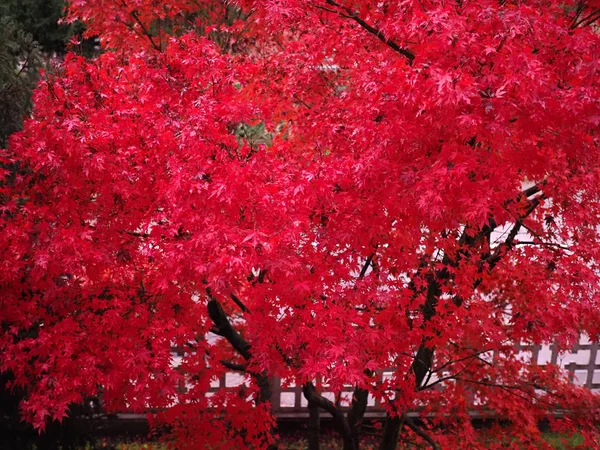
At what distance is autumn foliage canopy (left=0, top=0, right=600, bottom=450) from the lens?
3.95 metres

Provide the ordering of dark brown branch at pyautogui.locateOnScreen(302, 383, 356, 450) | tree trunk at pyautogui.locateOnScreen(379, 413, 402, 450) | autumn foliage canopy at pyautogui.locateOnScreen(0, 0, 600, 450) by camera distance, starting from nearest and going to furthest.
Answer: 1. autumn foliage canopy at pyautogui.locateOnScreen(0, 0, 600, 450)
2. dark brown branch at pyautogui.locateOnScreen(302, 383, 356, 450)
3. tree trunk at pyautogui.locateOnScreen(379, 413, 402, 450)

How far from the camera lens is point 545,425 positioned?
32.2 ft

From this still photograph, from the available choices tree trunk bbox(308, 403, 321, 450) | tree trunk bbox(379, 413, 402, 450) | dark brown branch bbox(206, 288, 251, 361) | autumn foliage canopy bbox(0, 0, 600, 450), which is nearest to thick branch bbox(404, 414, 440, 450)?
tree trunk bbox(379, 413, 402, 450)

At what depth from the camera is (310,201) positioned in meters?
4.37

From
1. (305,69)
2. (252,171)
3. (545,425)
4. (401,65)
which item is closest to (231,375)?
(545,425)

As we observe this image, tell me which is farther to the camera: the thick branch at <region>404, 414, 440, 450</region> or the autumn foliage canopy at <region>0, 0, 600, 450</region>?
the thick branch at <region>404, 414, 440, 450</region>

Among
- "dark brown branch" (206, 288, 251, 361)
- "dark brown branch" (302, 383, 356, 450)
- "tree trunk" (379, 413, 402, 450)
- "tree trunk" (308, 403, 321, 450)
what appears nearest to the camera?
"dark brown branch" (206, 288, 251, 361)

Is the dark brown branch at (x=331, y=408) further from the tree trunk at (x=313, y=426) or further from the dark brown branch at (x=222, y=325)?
the dark brown branch at (x=222, y=325)

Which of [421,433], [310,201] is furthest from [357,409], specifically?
[310,201]

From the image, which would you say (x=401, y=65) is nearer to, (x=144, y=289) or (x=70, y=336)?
(x=144, y=289)

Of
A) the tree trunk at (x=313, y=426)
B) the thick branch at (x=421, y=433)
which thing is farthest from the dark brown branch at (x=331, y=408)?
the thick branch at (x=421, y=433)

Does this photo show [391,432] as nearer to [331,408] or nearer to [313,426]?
[331,408]

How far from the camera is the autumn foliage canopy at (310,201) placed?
156 inches

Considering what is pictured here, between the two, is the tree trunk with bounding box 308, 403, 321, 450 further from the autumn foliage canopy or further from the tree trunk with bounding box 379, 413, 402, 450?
the autumn foliage canopy
